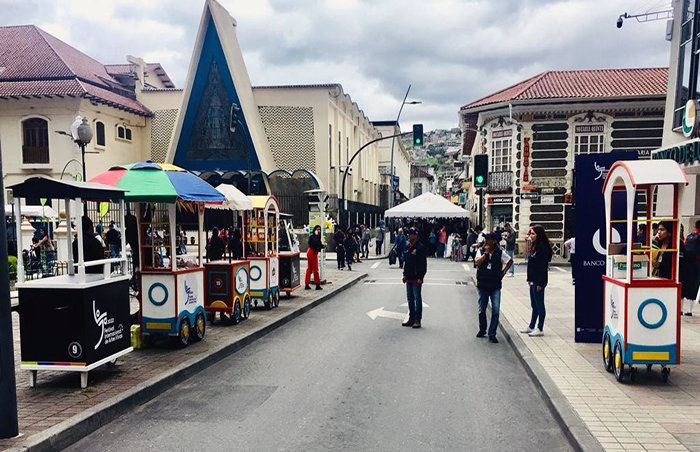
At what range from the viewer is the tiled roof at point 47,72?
33688 millimetres

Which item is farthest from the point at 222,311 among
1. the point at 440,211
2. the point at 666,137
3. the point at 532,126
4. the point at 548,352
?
the point at 532,126

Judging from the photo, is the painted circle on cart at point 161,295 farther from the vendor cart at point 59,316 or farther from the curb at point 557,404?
the curb at point 557,404

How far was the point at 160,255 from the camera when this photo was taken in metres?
9.06

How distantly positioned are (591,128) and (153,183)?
2739 cm

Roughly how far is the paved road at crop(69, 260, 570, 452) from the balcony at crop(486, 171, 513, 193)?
22039mm

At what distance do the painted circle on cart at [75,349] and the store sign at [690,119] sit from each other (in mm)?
16098

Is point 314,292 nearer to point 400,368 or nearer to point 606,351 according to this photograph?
point 400,368

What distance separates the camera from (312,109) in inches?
1526

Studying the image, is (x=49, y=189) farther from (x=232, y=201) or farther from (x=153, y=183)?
(x=232, y=201)

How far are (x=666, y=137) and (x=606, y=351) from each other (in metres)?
14.1

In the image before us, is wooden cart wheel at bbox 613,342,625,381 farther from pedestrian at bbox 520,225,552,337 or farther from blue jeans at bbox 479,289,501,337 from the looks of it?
blue jeans at bbox 479,289,501,337

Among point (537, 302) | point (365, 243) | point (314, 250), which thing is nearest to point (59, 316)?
point (537, 302)

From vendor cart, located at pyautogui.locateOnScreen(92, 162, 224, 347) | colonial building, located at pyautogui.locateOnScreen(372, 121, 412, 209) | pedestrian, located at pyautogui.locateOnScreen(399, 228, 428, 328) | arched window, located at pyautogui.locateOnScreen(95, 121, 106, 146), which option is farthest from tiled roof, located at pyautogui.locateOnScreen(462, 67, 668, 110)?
colonial building, located at pyautogui.locateOnScreen(372, 121, 412, 209)

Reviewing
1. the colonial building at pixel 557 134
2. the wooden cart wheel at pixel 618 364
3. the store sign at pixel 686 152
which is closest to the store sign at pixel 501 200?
the colonial building at pixel 557 134
